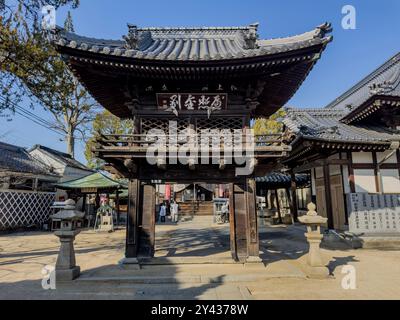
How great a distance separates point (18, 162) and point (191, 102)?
19460 mm

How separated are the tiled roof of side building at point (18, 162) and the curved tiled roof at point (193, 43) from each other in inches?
565

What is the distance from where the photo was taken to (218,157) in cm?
754

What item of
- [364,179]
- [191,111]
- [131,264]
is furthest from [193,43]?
[364,179]

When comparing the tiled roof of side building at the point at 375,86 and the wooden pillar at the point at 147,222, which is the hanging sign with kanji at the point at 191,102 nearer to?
the wooden pillar at the point at 147,222

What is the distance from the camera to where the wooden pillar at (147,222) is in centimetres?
809

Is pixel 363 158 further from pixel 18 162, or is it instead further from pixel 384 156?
pixel 18 162

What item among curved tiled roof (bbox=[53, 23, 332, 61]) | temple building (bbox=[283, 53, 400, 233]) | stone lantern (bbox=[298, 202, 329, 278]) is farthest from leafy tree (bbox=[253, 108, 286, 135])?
stone lantern (bbox=[298, 202, 329, 278])

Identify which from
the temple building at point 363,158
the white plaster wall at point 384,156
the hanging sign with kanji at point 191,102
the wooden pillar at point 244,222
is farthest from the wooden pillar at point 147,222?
the white plaster wall at point 384,156

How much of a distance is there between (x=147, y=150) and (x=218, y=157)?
196 cm

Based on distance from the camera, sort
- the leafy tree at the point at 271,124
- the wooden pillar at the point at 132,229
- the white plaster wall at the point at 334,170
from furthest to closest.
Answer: the leafy tree at the point at 271,124
the white plaster wall at the point at 334,170
the wooden pillar at the point at 132,229

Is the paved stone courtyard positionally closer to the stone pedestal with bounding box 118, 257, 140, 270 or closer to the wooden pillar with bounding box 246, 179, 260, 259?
the stone pedestal with bounding box 118, 257, 140, 270

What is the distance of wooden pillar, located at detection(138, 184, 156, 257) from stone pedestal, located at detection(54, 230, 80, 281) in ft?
5.94

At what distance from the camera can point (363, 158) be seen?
43.6ft

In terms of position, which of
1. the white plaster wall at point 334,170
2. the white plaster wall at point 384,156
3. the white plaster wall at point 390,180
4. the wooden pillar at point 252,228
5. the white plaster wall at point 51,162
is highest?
the white plaster wall at point 51,162
